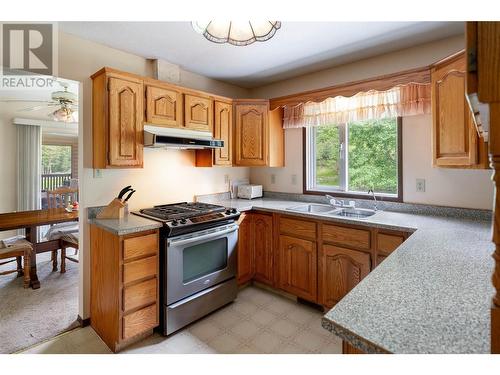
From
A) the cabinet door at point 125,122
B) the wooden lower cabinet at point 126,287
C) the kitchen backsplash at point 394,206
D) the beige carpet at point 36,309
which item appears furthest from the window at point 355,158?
the beige carpet at point 36,309

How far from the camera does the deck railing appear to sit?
4953 millimetres

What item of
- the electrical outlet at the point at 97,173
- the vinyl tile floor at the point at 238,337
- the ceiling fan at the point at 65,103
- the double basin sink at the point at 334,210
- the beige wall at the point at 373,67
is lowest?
the vinyl tile floor at the point at 238,337

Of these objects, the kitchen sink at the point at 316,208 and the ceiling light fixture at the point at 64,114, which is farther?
the ceiling light fixture at the point at 64,114

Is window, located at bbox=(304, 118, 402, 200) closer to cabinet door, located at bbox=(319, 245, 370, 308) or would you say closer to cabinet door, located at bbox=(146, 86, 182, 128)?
cabinet door, located at bbox=(319, 245, 370, 308)

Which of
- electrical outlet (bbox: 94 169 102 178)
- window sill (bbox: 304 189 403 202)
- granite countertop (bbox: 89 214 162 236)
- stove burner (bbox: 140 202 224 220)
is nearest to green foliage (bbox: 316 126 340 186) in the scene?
window sill (bbox: 304 189 403 202)

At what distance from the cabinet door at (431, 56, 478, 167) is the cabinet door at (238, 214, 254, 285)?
5.83 ft

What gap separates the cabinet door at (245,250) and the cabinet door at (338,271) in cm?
80

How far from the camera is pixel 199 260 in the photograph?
2.36 metres

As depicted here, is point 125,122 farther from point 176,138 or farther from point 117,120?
point 176,138

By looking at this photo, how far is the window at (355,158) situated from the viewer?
2699 mm

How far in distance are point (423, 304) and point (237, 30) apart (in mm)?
1597

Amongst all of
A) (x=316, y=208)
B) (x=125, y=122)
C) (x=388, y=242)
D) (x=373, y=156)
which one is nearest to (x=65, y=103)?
(x=125, y=122)

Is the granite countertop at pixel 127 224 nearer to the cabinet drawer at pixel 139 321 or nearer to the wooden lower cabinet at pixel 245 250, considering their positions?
the cabinet drawer at pixel 139 321

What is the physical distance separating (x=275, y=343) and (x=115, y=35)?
2.77 metres
